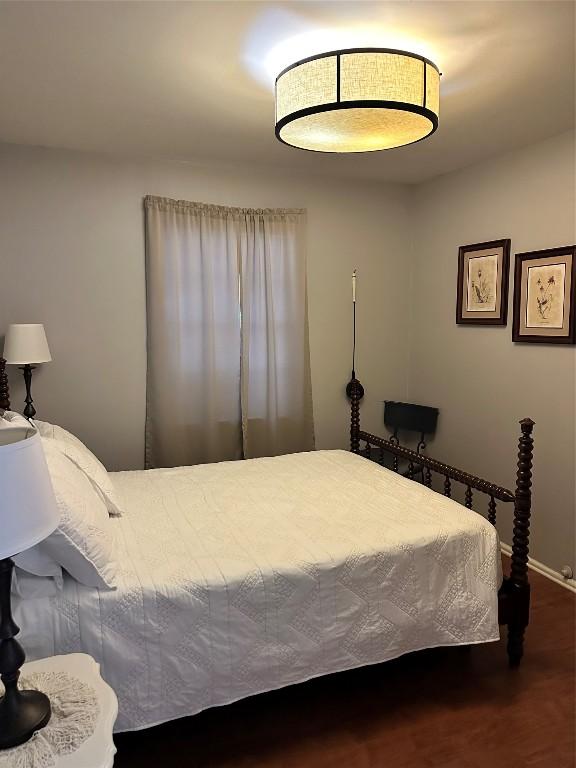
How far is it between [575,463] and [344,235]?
2.21 meters

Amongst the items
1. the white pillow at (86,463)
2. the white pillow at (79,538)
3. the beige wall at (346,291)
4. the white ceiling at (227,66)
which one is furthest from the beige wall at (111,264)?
the white pillow at (79,538)

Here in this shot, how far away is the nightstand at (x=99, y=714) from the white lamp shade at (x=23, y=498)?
0.49 m

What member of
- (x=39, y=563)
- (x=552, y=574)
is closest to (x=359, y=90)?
(x=39, y=563)

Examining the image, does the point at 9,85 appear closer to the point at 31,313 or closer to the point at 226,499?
the point at 31,313

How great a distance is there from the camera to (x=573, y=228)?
3.08 metres

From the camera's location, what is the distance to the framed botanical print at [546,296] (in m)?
3.10

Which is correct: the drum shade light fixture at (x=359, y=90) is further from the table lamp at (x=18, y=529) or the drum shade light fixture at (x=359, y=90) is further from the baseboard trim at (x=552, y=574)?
the baseboard trim at (x=552, y=574)

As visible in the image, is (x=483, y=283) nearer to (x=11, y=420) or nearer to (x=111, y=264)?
(x=111, y=264)

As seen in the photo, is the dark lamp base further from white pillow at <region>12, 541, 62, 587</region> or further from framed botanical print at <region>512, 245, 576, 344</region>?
framed botanical print at <region>512, 245, 576, 344</region>

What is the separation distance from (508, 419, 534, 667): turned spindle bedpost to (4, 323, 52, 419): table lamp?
99.2 inches

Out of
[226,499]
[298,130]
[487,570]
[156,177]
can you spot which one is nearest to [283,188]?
[156,177]

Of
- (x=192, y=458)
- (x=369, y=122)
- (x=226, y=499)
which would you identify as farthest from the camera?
(x=192, y=458)

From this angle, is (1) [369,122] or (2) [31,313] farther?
(2) [31,313]

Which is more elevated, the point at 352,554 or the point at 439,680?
the point at 352,554
